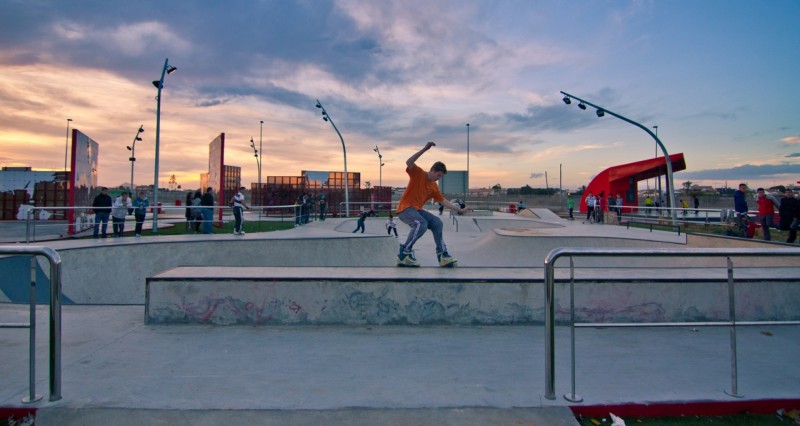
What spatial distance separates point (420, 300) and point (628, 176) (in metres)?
29.7

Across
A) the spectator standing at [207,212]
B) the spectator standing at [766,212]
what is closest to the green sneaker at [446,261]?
the spectator standing at [766,212]

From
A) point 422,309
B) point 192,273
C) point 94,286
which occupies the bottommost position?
point 94,286

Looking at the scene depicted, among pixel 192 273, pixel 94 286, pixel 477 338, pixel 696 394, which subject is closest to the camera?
pixel 696 394

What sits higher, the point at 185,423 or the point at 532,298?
the point at 532,298

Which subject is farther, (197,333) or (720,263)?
(720,263)

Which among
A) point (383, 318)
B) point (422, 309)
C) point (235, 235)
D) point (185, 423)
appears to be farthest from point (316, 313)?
point (235, 235)

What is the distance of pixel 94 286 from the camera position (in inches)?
428

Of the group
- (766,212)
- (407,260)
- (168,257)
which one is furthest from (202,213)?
(766,212)

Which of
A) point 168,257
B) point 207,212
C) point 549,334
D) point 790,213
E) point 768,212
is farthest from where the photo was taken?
point 207,212

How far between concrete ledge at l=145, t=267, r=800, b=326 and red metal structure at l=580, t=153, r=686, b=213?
2633 centimetres

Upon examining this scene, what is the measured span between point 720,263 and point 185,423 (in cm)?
1296

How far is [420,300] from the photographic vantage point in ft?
17.8

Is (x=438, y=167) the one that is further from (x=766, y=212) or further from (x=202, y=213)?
(x=202, y=213)

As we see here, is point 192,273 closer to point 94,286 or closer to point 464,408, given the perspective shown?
point 464,408
